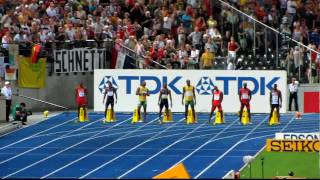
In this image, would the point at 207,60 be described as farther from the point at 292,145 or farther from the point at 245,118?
the point at 292,145

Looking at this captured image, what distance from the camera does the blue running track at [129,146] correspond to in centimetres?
3016

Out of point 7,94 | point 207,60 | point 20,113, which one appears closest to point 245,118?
point 207,60

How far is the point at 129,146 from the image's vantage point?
1374 inches

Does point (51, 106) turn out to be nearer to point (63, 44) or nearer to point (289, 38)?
point (63, 44)

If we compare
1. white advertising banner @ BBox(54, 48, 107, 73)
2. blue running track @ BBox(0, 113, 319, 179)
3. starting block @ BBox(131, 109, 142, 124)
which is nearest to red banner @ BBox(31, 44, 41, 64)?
white advertising banner @ BBox(54, 48, 107, 73)

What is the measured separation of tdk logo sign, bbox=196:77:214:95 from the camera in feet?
141

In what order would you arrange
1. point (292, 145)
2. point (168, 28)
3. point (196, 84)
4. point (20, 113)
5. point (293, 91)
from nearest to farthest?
point (292, 145) → point (20, 113) → point (293, 91) → point (196, 84) → point (168, 28)

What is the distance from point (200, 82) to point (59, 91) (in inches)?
256

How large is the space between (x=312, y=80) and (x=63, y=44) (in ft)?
34.1

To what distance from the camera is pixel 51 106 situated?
4566 centimetres

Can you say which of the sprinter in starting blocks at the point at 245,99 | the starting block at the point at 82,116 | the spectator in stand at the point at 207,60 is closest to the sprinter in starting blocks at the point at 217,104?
the sprinter in starting blocks at the point at 245,99

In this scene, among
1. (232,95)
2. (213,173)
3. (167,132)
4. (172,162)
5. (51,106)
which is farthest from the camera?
(51,106)

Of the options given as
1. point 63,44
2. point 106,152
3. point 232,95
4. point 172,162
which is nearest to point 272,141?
point 172,162

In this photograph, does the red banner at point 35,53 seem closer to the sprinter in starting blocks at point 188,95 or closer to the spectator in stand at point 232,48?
the sprinter in starting blocks at point 188,95
